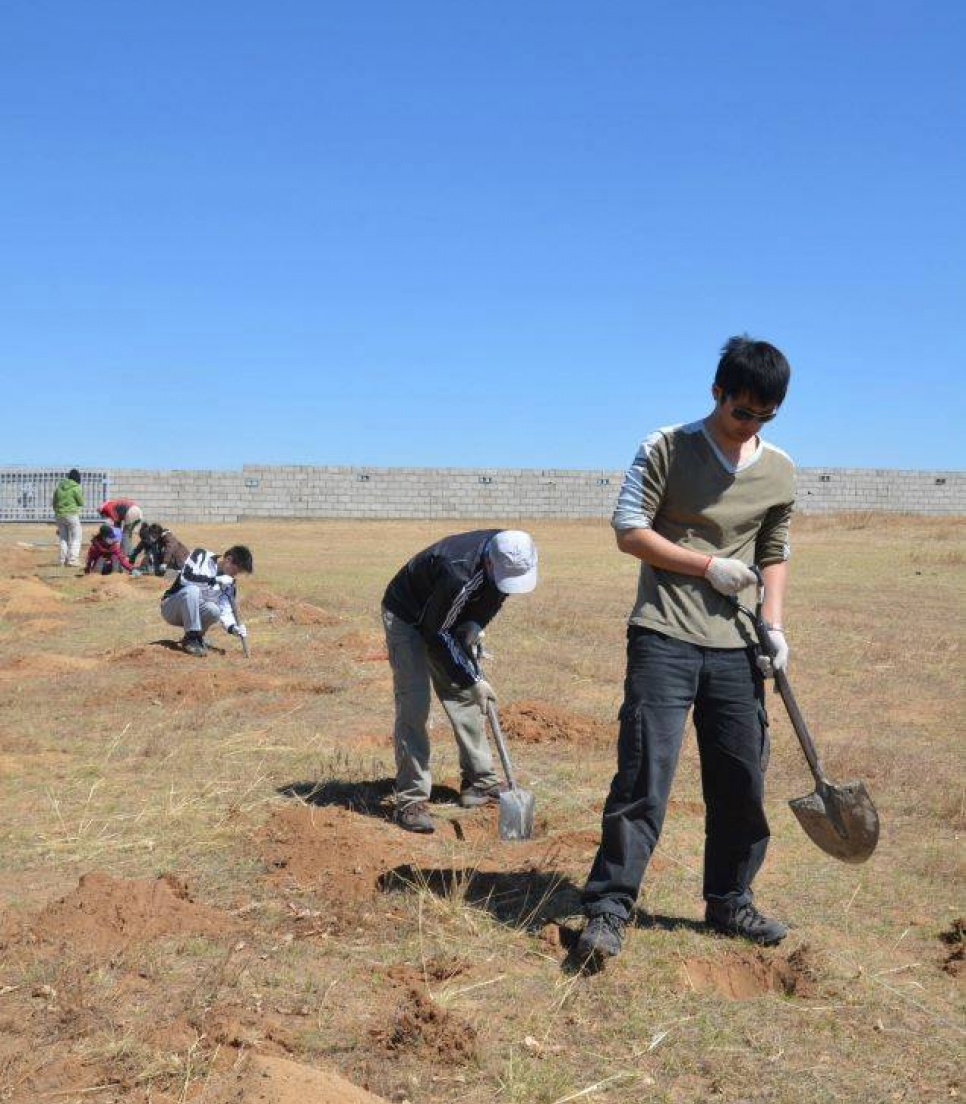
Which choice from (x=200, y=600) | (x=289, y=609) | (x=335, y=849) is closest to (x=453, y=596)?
(x=335, y=849)

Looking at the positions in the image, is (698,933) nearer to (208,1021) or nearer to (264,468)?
(208,1021)

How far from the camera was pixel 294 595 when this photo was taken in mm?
17344

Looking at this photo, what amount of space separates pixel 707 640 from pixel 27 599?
13198 mm

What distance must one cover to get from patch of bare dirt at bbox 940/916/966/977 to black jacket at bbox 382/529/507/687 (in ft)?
7.09

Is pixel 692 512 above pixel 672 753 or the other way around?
above

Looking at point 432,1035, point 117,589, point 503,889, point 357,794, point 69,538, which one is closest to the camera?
point 432,1035

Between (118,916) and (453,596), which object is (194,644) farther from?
(118,916)

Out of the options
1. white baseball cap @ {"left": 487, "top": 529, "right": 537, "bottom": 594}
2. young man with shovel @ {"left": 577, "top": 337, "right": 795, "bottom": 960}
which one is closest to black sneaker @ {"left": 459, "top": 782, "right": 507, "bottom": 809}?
white baseball cap @ {"left": 487, "top": 529, "right": 537, "bottom": 594}

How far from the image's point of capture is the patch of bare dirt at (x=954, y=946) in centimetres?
449

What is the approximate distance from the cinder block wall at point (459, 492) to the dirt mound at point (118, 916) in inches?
1362

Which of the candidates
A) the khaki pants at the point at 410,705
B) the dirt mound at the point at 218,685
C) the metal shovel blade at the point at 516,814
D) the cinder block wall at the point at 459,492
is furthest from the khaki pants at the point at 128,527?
the cinder block wall at the point at 459,492

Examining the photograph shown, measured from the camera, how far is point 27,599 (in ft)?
52.2

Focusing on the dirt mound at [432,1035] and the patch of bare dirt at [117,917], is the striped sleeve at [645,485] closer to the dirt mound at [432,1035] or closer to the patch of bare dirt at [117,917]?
the dirt mound at [432,1035]

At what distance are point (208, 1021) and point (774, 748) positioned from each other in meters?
5.26
